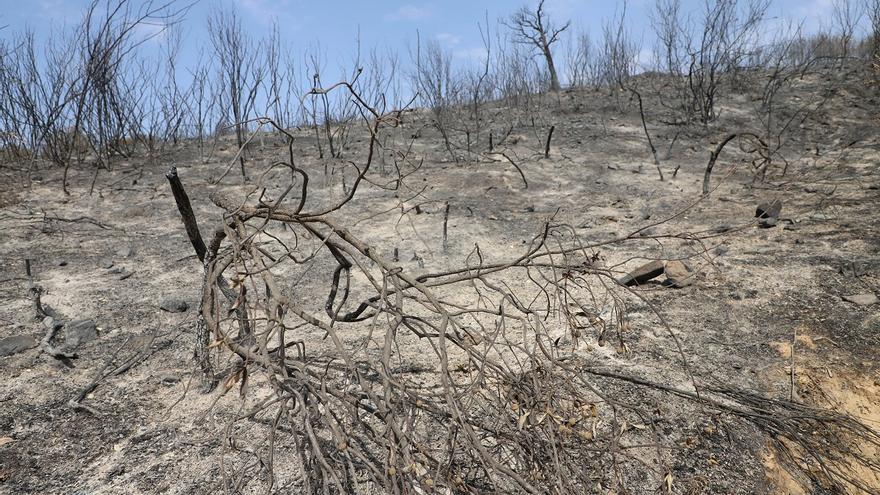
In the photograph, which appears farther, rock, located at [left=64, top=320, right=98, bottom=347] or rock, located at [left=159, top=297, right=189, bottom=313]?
rock, located at [left=159, top=297, right=189, bottom=313]

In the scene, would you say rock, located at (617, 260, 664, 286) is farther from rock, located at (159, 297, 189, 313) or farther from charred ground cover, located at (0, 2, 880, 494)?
rock, located at (159, 297, 189, 313)

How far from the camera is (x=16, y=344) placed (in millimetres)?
2830

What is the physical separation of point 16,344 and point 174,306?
839 millimetres

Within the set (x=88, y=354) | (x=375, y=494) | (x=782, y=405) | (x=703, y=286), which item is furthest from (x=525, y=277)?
(x=88, y=354)

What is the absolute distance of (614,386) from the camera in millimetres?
2545

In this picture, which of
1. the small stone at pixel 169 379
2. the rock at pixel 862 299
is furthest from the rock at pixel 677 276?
the small stone at pixel 169 379

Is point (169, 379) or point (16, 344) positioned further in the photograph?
point (16, 344)

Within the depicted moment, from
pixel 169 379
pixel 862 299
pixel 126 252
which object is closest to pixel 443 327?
pixel 169 379

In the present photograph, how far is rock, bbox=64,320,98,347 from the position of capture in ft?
9.66

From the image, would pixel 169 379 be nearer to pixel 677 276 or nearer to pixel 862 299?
pixel 677 276

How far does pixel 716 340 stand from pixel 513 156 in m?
5.39

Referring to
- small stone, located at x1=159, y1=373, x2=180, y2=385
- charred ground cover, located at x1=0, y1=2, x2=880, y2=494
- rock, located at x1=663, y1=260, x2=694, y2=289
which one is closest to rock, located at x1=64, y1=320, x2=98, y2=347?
charred ground cover, located at x1=0, y1=2, x2=880, y2=494

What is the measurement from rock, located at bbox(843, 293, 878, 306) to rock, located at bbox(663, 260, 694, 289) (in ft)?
2.92

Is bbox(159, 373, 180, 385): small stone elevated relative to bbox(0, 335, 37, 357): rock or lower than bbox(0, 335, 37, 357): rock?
lower
